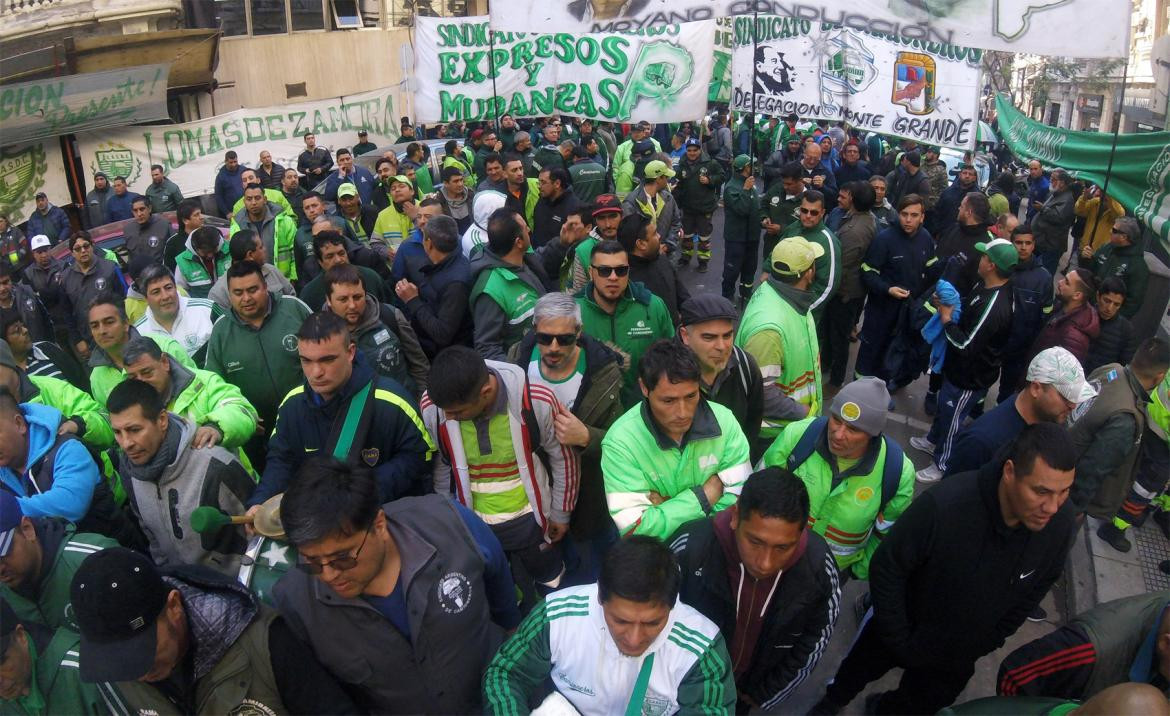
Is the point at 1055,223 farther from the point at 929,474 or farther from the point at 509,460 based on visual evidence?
the point at 509,460

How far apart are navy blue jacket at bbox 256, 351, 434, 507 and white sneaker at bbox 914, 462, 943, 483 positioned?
396cm

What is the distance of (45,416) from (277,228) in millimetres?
3939

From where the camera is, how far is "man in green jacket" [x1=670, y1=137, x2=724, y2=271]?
33.7 feet

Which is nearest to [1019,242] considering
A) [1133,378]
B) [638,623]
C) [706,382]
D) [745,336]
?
[1133,378]

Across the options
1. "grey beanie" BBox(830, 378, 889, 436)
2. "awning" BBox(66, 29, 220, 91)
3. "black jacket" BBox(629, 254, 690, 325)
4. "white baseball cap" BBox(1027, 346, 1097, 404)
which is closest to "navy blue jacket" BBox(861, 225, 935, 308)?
"black jacket" BBox(629, 254, 690, 325)

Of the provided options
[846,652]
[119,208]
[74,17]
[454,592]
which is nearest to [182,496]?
[454,592]

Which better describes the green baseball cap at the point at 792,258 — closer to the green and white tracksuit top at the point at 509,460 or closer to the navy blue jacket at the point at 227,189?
the green and white tracksuit top at the point at 509,460

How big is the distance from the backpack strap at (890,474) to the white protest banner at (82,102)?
42.5ft

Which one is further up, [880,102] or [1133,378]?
[880,102]

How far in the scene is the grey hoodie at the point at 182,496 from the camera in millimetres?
2887

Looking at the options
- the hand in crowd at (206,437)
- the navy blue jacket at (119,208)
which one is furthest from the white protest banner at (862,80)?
the navy blue jacket at (119,208)

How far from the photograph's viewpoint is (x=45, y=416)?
3.33 m

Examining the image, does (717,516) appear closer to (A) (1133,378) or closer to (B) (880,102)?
(A) (1133,378)

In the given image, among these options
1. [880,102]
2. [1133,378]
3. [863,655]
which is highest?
[880,102]
